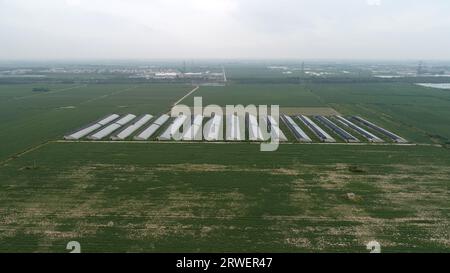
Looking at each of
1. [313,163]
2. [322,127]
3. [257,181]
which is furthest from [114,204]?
[322,127]

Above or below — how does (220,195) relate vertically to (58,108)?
below

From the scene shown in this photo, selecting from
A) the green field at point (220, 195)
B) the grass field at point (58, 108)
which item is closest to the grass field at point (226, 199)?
the green field at point (220, 195)

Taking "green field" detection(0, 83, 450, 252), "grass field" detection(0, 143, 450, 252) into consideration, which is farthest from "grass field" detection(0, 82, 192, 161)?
"grass field" detection(0, 143, 450, 252)

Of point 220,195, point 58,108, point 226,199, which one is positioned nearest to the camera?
point 226,199

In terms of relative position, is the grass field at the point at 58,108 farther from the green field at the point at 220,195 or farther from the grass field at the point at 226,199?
the grass field at the point at 226,199

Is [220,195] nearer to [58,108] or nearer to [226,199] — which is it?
[226,199]

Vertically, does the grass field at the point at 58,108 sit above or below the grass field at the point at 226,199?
above

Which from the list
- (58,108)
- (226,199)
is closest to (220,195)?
(226,199)

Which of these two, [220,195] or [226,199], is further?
[220,195]
